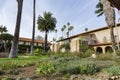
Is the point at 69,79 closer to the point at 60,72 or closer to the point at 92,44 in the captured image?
the point at 60,72

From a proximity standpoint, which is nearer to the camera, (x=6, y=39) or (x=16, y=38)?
(x=16, y=38)


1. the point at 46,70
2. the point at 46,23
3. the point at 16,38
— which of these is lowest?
the point at 46,70

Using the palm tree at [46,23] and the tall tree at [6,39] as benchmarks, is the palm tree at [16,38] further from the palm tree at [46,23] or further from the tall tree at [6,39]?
the tall tree at [6,39]

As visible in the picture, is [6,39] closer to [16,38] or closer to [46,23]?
[46,23]

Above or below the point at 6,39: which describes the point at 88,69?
below

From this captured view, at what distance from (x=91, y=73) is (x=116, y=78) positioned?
1.52 m

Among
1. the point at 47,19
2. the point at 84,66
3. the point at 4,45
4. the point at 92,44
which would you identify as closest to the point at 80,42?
the point at 92,44

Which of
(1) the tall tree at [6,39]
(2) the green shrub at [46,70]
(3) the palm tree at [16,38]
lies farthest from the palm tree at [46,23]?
(2) the green shrub at [46,70]

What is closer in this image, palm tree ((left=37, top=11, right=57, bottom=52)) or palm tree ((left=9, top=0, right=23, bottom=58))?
palm tree ((left=9, top=0, right=23, bottom=58))

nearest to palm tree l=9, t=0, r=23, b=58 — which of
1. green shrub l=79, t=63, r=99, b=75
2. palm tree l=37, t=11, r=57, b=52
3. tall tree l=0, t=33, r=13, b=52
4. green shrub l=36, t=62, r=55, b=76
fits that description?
green shrub l=36, t=62, r=55, b=76

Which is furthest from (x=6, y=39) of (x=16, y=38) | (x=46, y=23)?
(x=16, y=38)

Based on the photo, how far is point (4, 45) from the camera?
5841 cm

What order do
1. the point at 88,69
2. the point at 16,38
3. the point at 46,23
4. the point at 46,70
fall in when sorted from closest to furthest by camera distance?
the point at 88,69, the point at 46,70, the point at 16,38, the point at 46,23

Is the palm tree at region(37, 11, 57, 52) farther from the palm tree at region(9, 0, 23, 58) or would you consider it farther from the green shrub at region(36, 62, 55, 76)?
the green shrub at region(36, 62, 55, 76)
